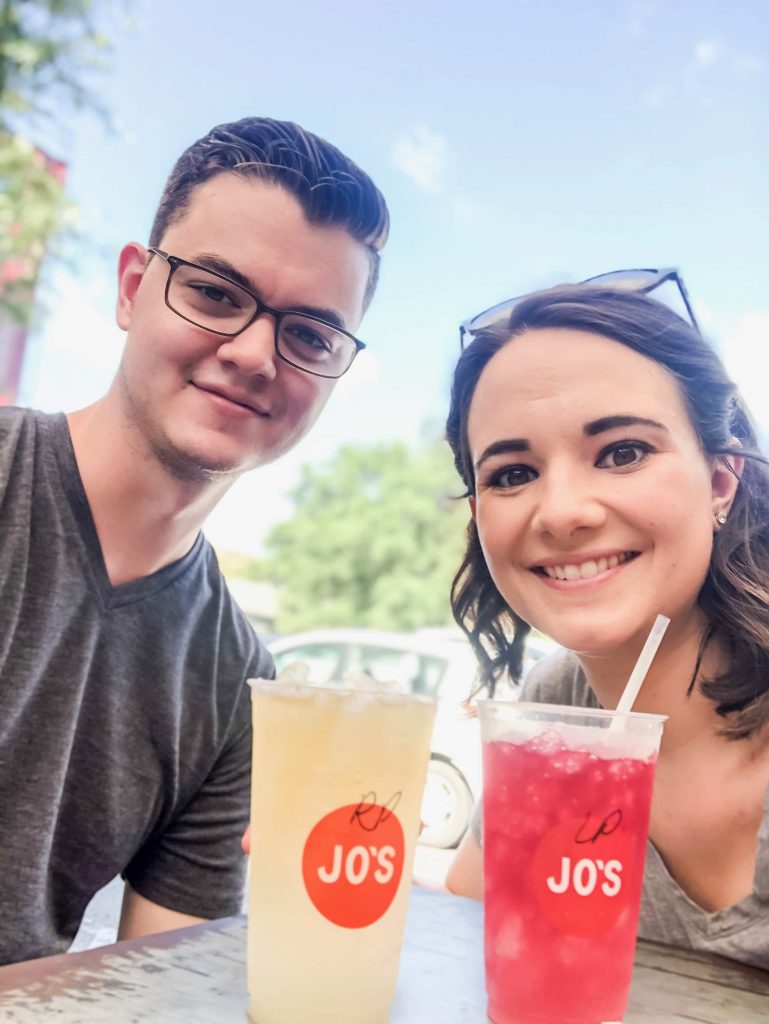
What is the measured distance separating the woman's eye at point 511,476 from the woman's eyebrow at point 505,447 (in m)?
0.02

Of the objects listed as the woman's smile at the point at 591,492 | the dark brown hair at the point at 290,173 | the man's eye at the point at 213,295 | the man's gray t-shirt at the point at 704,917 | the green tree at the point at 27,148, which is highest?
the green tree at the point at 27,148

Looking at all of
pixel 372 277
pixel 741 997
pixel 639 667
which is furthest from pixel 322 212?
pixel 741 997

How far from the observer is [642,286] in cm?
115

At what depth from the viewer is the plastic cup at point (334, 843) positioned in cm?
63

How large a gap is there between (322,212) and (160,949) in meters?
1.09

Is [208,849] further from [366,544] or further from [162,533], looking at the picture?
[366,544]

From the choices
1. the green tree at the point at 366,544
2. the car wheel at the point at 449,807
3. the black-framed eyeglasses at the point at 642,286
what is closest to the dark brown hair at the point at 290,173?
the black-framed eyeglasses at the point at 642,286

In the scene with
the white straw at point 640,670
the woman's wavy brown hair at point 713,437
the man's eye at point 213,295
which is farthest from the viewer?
the man's eye at point 213,295

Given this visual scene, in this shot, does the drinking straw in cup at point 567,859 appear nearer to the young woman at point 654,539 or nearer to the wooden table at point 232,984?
the wooden table at point 232,984

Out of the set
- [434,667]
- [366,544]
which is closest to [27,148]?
[434,667]

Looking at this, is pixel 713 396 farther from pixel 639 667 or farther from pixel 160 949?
pixel 160 949

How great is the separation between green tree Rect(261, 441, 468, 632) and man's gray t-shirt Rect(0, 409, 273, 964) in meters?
11.7

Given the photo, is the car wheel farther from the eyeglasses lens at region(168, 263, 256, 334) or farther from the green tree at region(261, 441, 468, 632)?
the green tree at region(261, 441, 468, 632)

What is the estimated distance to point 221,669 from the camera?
1456mm
